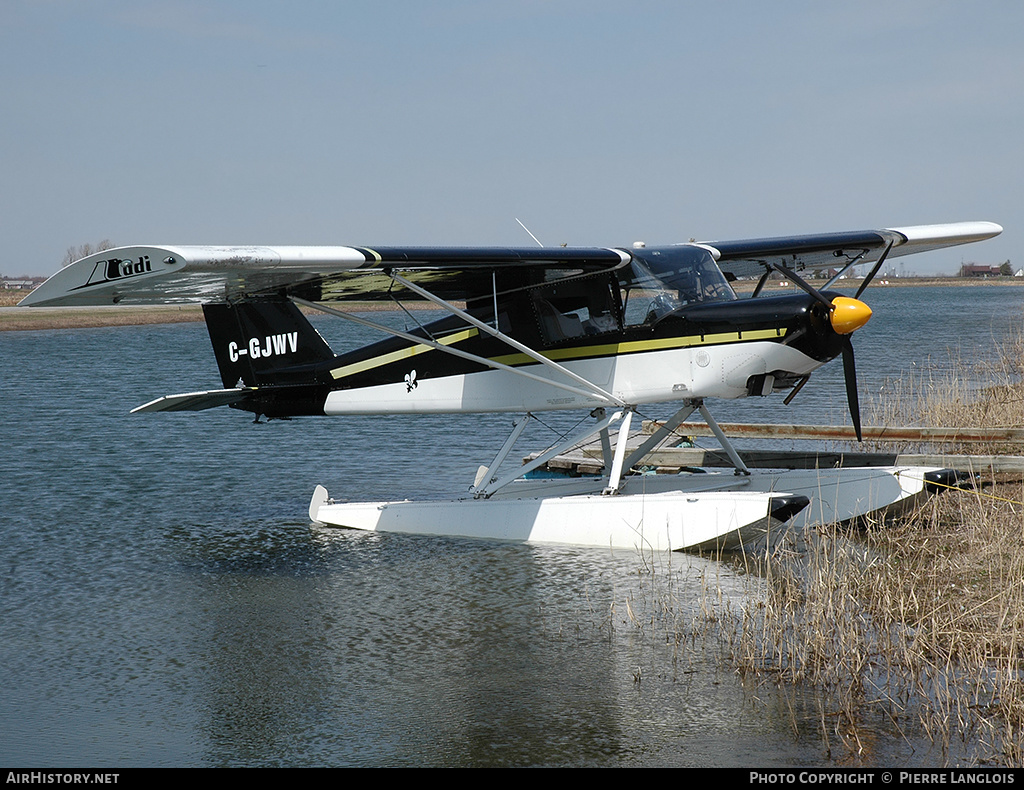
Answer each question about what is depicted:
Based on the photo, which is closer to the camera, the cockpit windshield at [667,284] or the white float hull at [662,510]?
the white float hull at [662,510]

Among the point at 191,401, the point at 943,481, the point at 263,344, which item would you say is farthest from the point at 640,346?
the point at 191,401

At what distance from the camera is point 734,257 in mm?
9875

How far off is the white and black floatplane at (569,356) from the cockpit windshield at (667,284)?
1 cm

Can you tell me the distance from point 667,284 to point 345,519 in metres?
4.02

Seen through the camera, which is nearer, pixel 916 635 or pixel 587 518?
pixel 916 635

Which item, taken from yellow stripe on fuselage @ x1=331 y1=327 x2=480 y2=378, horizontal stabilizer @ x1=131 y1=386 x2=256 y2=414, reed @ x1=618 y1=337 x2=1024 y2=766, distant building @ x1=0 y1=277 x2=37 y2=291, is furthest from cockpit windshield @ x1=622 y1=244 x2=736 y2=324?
distant building @ x1=0 y1=277 x2=37 y2=291

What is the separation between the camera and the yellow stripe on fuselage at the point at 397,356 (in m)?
9.40

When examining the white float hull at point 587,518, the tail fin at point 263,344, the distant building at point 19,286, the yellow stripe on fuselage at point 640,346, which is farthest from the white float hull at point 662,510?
the distant building at point 19,286

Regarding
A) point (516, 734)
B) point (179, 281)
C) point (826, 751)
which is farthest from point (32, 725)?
point (826, 751)

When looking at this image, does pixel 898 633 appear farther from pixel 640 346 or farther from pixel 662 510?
pixel 640 346

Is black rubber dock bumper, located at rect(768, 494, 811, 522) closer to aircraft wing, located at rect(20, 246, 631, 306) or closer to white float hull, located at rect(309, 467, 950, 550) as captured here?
white float hull, located at rect(309, 467, 950, 550)

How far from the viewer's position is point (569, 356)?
8961mm

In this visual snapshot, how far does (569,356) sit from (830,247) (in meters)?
3.13

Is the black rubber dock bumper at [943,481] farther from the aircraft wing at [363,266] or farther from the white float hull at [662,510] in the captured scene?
the aircraft wing at [363,266]
